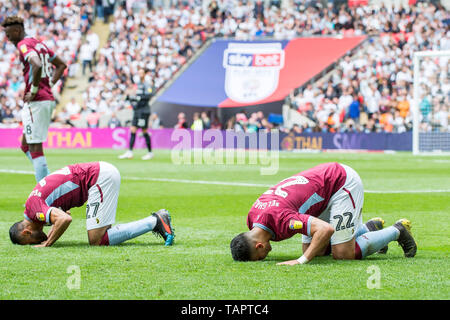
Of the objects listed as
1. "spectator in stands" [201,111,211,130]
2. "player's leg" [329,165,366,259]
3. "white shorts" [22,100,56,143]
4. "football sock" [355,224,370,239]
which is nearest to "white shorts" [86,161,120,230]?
"player's leg" [329,165,366,259]

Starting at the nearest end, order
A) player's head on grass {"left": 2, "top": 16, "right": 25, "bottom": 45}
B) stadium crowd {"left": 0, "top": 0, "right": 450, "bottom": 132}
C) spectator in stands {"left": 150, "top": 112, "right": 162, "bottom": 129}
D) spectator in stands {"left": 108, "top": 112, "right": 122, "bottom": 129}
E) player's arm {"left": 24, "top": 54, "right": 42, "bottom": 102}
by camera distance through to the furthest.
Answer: player's head on grass {"left": 2, "top": 16, "right": 25, "bottom": 45} < player's arm {"left": 24, "top": 54, "right": 42, "bottom": 102} < stadium crowd {"left": 0, "top": 0, "right": 450, "bottom": 132} < spectator in stands {"left": 108, "top": 112, "right": 122, "bottom": 129} < spectator in stands {"left": 150, "top": 112, "right": 162, "bottom": 129}

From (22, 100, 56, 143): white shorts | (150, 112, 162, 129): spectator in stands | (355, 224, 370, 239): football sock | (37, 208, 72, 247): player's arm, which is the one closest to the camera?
(355, 224, 370, 239): football sock

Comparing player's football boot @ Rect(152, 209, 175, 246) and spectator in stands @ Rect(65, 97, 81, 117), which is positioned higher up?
player's football boot @ Rect(152, 209, 175, 246)

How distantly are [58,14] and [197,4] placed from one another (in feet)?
23.1

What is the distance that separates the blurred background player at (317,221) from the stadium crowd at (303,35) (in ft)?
68.1

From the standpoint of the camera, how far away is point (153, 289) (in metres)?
5.83

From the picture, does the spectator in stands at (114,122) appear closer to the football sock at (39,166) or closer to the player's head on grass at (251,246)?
the football sock at (39,166)

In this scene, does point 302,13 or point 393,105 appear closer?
point 393,105

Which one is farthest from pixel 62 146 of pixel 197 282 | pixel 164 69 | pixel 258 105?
pixel 197 282

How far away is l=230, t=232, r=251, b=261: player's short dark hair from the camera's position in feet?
22.6

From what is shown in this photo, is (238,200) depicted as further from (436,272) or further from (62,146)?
(62,146)

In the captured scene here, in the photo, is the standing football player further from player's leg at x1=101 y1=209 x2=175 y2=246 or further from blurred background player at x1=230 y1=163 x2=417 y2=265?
blurred background player at x1=230 y1=163 x2=417 y2=265

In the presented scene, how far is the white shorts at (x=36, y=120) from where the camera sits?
38.7 ft
